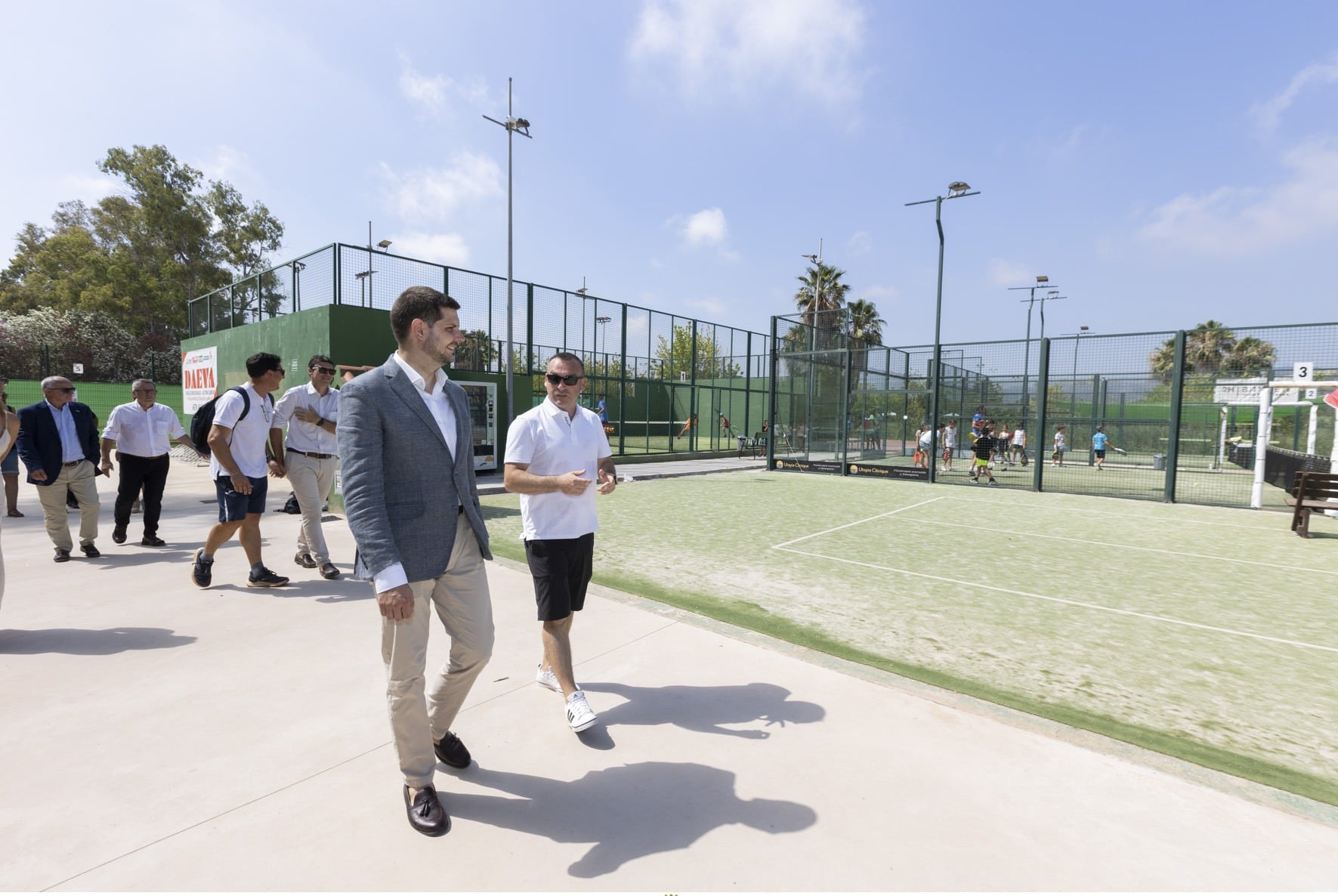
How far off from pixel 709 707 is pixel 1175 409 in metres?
13.4

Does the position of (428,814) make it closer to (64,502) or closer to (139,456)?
(64,502)

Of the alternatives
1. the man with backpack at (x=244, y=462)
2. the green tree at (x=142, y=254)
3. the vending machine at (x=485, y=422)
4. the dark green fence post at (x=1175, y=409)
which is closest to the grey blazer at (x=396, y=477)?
Result: the man with backpack at (x=244, y=462)

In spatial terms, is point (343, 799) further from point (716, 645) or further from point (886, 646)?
point (886, 646)

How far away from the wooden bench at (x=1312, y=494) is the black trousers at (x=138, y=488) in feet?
46.8

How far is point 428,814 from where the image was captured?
2201mm

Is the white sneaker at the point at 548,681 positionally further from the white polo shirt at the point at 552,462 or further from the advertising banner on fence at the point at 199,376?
the advertising banner on fence at the point at 199,376

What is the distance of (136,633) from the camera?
398 centimetres

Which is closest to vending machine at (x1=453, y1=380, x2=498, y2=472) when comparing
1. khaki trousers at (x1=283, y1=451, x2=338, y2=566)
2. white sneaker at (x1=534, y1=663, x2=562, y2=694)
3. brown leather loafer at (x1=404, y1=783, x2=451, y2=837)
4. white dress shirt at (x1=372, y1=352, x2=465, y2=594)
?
khaki trousers at (x1=283, y1=451, x2=338, y2=566)

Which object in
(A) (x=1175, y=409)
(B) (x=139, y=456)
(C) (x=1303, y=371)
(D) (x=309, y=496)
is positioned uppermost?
(C) (x=1303, y=371)

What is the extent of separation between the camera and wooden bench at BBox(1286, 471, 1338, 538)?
8.79 m

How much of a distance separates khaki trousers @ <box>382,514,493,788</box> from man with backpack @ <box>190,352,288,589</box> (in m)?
3.24

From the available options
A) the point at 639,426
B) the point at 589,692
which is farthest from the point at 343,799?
the point at 639,426

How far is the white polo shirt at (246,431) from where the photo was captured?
188 inches

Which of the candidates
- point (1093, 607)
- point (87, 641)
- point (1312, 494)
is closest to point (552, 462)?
point (87, 641)
